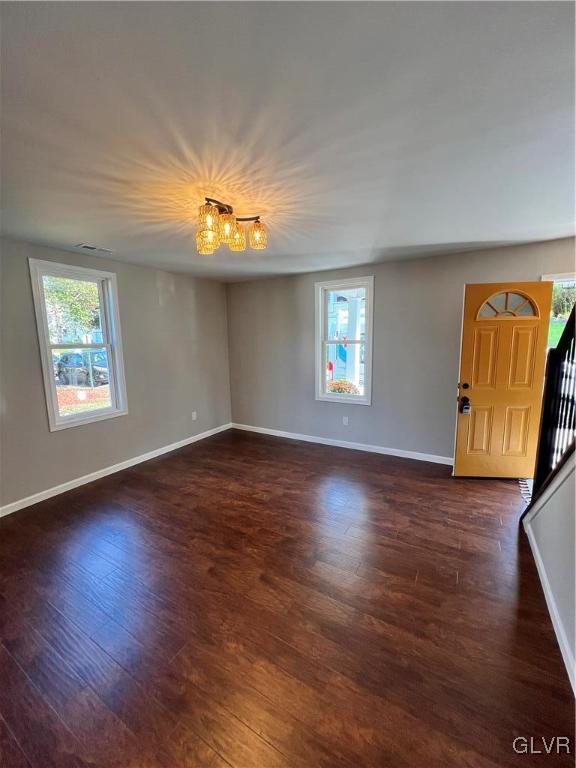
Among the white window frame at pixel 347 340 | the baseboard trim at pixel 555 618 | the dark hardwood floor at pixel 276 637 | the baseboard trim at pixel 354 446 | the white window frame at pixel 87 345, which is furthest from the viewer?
the white window frame at pixel 347 340

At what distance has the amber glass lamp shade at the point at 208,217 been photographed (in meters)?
1.87

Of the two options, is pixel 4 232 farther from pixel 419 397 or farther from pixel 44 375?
pixel 419 397

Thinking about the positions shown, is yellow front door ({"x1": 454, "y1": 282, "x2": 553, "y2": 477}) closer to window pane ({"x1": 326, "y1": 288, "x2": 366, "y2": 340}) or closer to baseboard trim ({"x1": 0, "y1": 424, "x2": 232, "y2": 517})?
window pane ({"x1": 326, "y1": 288, "x2": 366, "y2": 340})

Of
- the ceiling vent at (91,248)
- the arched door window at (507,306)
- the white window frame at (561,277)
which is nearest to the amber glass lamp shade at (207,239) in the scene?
the ceiling vent at (91,248)

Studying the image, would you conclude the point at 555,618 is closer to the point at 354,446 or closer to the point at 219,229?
the point at 354,446

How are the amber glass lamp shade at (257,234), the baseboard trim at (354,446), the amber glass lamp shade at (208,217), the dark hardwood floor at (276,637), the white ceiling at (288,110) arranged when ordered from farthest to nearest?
1. the baseboard trim at (354,446)
2. the amber glass lamp shade at (257,234)
3. the amber glass lamp shade at (208,217)
4. the dark hardwood floor at (276,637)
5. the white ceiling at (288,110)

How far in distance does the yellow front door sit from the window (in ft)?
0.75

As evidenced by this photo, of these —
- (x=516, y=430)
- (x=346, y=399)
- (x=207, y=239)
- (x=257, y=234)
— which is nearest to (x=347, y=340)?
(x=346, y=399)

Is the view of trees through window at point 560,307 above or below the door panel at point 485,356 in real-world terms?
above

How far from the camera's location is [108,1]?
0.85 metres

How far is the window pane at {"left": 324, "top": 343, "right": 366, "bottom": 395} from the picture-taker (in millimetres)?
4328

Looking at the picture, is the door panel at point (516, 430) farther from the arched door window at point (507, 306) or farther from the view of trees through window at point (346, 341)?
the view of trees through window at point (346, 341)

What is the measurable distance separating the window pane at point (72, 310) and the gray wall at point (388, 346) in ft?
6.98

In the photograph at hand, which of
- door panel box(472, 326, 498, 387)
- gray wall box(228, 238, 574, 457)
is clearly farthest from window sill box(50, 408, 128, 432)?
door panel box(472, 326, 498, 387)
